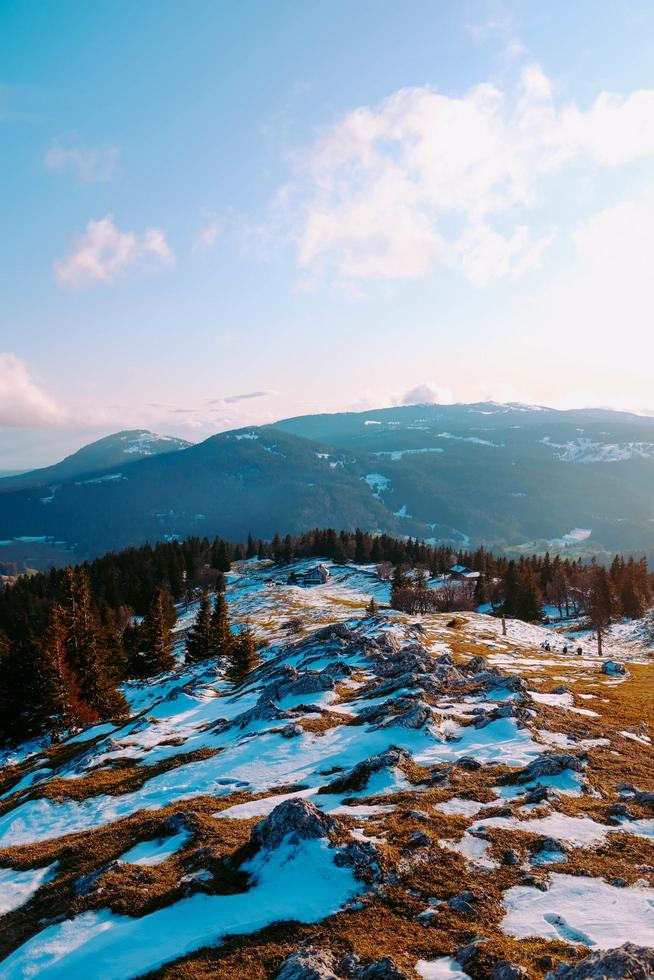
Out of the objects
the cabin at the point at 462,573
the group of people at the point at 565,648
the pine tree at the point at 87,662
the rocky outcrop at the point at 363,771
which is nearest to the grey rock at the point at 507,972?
the rocky outcrop at the point at 363,771

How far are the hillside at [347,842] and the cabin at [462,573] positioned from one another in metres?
103

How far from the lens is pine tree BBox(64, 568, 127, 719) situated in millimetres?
51469

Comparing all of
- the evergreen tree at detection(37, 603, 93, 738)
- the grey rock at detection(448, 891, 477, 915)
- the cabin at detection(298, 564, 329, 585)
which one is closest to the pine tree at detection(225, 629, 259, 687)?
the evergreen tree at detection(37, 603, 93, 738)

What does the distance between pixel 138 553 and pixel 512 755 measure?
479ft

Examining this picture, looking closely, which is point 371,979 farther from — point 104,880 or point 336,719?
point 336,719

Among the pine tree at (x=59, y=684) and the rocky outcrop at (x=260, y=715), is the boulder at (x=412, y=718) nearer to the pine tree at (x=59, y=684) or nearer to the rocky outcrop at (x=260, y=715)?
the rocky outcrop at (x=260, y=715)

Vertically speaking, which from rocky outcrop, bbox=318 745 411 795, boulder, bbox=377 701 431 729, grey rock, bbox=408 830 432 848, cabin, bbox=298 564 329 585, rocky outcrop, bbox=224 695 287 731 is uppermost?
grey rock, bbox=408 830 432 848

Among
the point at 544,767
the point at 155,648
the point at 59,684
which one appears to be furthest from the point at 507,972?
the point at 155,648

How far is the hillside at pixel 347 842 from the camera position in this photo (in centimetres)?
1079

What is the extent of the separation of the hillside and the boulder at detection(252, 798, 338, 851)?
0.14ft

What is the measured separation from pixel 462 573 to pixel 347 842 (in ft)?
468

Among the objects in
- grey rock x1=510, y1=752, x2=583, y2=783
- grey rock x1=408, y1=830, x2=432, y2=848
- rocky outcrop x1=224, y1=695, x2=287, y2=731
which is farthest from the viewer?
rocky outcrop x1=224, y1=695, x2=287, y2=731

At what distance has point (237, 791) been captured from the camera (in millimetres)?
21531

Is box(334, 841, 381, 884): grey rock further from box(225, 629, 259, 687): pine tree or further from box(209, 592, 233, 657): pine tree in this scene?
box(209, 592, 233, 657): pine tree
